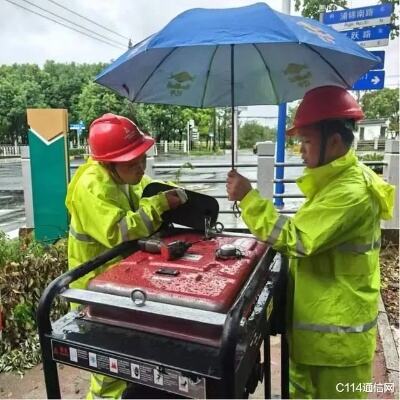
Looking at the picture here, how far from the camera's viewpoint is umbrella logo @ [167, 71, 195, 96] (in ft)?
7.63

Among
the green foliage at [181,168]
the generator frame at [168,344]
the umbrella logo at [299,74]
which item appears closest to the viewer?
the generator frame at [168,344]

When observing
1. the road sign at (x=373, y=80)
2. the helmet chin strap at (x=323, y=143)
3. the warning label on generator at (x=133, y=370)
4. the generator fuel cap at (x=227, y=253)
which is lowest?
the warning label on generator at (x=133, y=370)

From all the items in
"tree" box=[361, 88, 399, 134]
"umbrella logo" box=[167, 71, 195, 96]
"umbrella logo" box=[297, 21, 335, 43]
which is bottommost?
"umbrella logo" box=[167, 71, 195, 96]

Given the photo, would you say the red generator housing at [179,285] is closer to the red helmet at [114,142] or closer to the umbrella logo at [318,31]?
the red helmet at [114,142]

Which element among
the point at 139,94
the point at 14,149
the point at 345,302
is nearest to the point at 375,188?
the point at 345,302

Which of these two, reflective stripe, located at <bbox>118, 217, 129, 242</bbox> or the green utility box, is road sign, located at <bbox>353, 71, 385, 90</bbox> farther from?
reflective stripe, located at <bbox>118, 217, 129, 242</bbox>

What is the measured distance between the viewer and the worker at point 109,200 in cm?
172

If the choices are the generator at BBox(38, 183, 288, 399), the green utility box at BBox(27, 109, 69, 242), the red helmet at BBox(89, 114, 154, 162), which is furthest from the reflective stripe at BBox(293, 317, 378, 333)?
the green utility box at BBox(27, 109, 69, 242)

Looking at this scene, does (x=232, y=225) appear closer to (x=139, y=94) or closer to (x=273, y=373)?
(x=273, y=373)

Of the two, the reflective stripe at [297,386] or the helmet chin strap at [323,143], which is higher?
the helmet chin strap at [323,143]

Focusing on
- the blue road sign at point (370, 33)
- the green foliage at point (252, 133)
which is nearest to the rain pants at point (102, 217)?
the blue road sign at point (370, 33)

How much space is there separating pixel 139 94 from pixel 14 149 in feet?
138

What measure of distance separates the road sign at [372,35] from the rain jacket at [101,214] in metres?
4.49

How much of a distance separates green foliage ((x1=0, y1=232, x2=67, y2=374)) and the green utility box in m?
0.86
